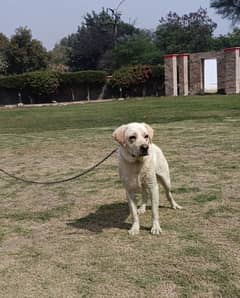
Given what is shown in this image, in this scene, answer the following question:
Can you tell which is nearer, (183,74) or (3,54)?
(183,74)

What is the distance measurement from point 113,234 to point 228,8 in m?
49.4

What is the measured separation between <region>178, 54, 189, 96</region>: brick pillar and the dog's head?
103ft

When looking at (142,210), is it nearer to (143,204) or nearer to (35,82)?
(143,204)

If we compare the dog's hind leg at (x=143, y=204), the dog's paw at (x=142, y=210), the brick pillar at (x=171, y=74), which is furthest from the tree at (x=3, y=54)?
the dog's paw at (x=142, y=210)

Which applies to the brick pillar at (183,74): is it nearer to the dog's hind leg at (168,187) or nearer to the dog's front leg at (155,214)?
the dog's hind leg at (168,187)

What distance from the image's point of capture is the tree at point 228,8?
50.8 meters

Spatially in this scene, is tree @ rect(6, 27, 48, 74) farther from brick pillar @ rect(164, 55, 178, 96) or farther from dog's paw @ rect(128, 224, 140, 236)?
dog's paw @ rect(128, 224, 140, 236)

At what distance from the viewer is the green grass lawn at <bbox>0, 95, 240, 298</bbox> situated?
3.88 m

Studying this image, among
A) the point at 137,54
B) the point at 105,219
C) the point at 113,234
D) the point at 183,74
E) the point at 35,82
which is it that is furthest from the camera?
the point at 137,54

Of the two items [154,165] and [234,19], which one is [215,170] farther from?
[234,19]

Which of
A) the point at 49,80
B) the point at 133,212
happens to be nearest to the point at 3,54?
the point at 49,80

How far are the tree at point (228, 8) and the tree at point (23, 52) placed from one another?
20150mm

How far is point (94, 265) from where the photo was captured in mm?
4289

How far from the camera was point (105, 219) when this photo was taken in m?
5.71
